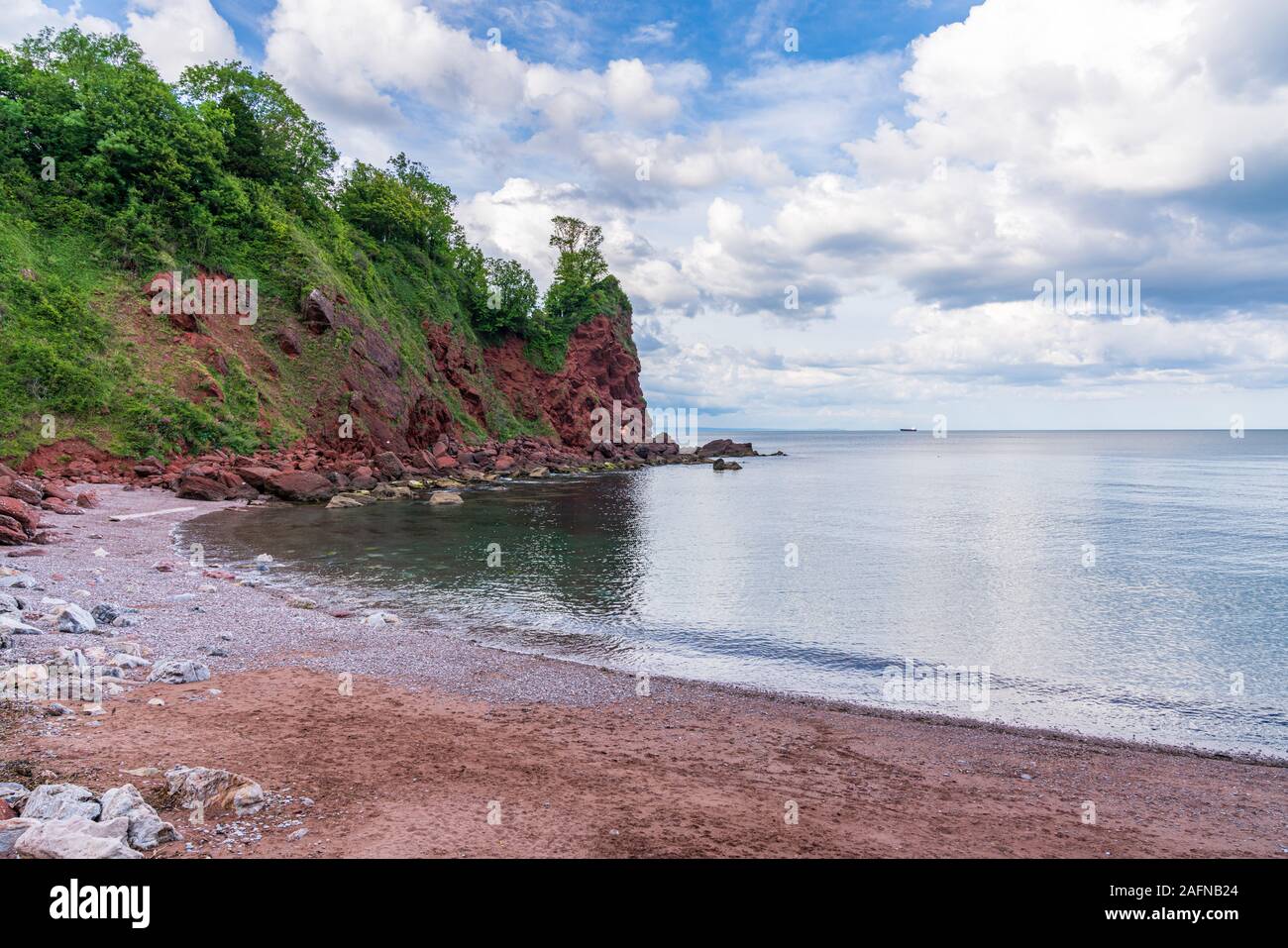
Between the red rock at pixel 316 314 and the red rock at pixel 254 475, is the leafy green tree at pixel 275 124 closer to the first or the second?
the red rock at pixel 316 314

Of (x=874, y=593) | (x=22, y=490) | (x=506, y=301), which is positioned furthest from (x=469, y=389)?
(x=874, y=593)

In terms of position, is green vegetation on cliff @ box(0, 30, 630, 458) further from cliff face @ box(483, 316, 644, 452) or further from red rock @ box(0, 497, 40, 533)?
cliff face @ box(483, 316, 644, 452)

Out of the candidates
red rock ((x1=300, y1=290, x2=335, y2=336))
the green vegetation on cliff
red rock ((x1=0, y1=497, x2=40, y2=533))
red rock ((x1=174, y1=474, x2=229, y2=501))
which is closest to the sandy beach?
red rock ((x1=0, y1=497, x2=40, y2=533))

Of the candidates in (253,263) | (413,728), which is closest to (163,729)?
(413,728)

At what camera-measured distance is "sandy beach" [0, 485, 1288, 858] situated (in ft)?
22.6

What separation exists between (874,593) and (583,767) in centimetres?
1659

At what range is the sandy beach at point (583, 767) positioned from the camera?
6879 mm

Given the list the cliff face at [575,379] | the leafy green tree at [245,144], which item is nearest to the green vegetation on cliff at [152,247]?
the leafy green tree at [245,144]

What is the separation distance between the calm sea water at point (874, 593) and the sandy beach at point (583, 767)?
2471mm

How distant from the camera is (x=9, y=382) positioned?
34.1 m
